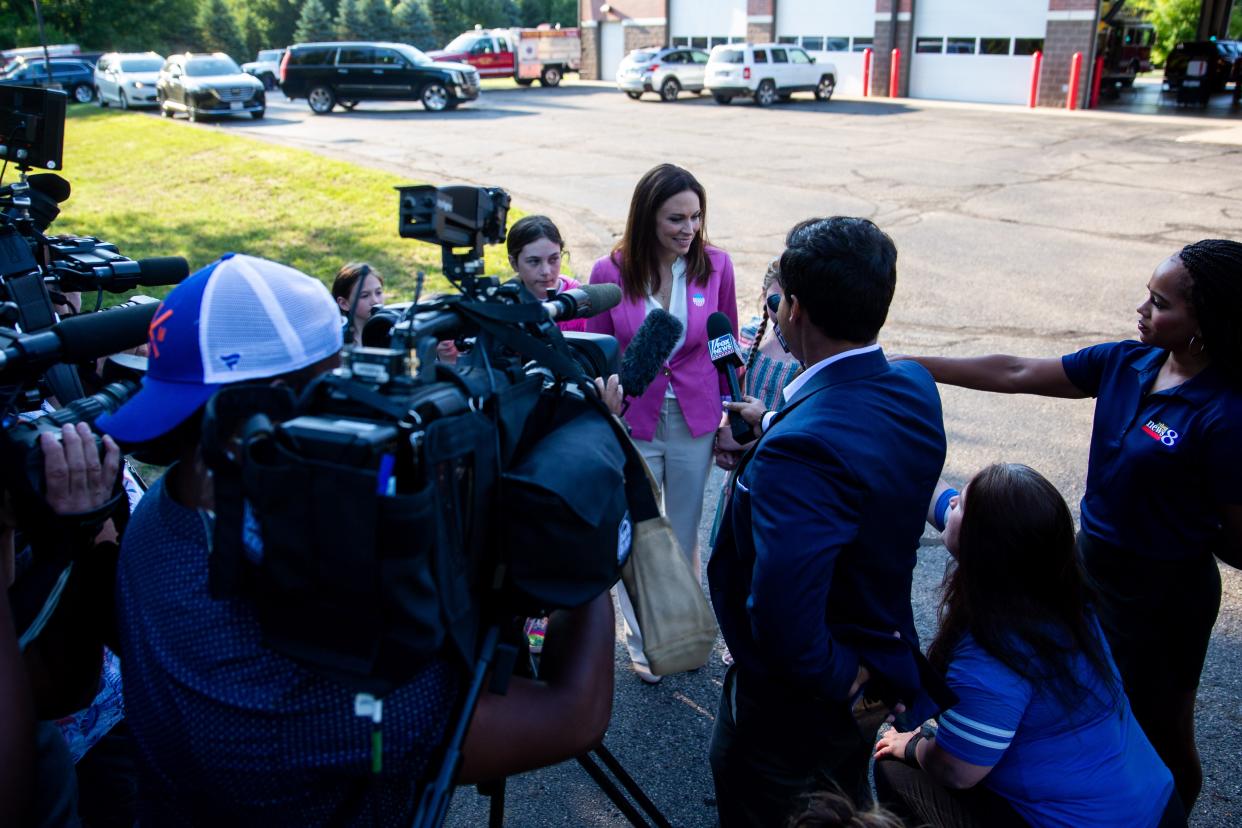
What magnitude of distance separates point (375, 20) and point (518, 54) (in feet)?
52.5

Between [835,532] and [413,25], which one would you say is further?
[413,25]

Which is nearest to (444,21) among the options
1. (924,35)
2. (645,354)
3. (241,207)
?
(924,35)

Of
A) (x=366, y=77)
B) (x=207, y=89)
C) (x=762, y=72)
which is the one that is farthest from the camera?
(x=762, y=72)

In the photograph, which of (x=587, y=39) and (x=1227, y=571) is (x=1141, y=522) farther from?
(x=587, y=39)

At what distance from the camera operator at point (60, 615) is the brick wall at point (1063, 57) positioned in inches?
1060

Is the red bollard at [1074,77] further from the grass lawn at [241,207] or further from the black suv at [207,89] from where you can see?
the black suv at [207,89]

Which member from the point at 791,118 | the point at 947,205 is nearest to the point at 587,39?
the point at 791,118

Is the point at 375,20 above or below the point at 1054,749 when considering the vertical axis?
above

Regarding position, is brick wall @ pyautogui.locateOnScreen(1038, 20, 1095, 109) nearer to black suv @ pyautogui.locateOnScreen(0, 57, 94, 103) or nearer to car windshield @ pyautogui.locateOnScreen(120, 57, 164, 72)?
car windshield @ pyautogui.locateOnScreen(120, 57, 164, 72)

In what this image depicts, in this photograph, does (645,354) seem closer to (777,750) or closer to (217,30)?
(777,750)

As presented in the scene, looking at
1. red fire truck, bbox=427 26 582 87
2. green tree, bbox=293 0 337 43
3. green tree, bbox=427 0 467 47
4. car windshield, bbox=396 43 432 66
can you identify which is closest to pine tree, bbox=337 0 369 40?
green tree, bbox=293 0 337 43

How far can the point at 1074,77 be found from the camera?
78.8 feet

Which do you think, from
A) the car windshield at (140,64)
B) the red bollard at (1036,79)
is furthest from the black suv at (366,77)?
the red bollard at (1036,79)

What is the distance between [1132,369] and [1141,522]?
1.47ft
